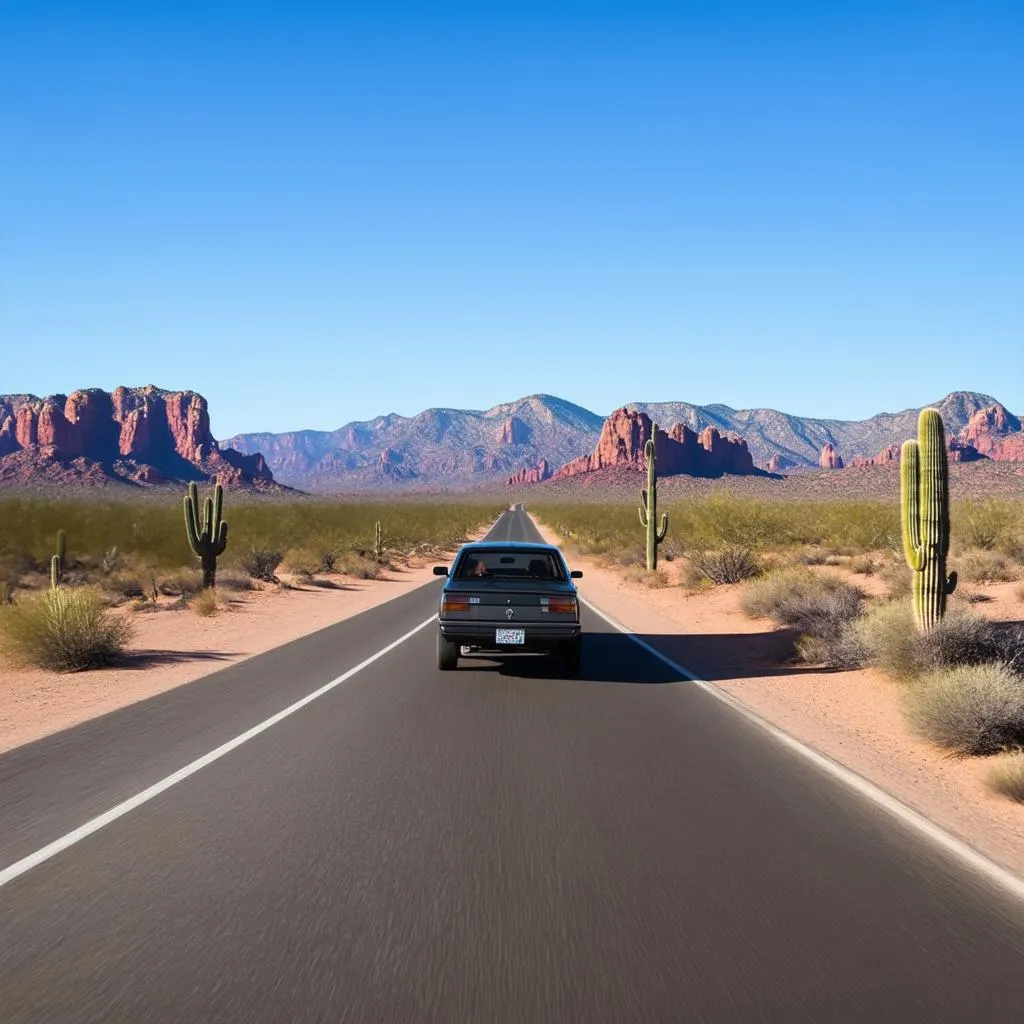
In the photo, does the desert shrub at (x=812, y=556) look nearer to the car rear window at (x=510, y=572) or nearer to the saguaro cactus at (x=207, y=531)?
the saguaro cactus at (x=207, y=531)

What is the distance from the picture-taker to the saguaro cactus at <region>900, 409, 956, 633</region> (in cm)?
1348

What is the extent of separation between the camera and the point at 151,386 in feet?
586

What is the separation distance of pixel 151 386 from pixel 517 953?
18696cm

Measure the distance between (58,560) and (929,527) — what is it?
68.6ft

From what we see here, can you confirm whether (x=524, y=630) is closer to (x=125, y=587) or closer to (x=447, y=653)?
(x=447, y=653)

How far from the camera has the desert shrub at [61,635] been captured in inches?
584

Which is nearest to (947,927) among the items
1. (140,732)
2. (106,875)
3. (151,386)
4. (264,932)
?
(264,932)

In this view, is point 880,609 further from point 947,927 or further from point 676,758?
point 947,927

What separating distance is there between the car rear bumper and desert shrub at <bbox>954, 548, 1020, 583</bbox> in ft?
52.1

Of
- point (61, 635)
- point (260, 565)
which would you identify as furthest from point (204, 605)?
point (260, 565)

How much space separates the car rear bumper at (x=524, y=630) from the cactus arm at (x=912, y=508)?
4929 millimetres

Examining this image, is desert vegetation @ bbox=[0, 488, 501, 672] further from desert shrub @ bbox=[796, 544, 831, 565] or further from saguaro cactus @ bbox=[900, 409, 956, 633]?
desert shrub @ bbox=[796, 544, 831, 565]

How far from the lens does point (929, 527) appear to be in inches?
540

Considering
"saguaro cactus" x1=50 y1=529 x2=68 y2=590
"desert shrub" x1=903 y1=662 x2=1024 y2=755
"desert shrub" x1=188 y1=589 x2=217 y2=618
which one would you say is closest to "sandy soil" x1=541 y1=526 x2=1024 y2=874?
"desert shrub" x1=903 y1=662 x2=1024 y2=755
